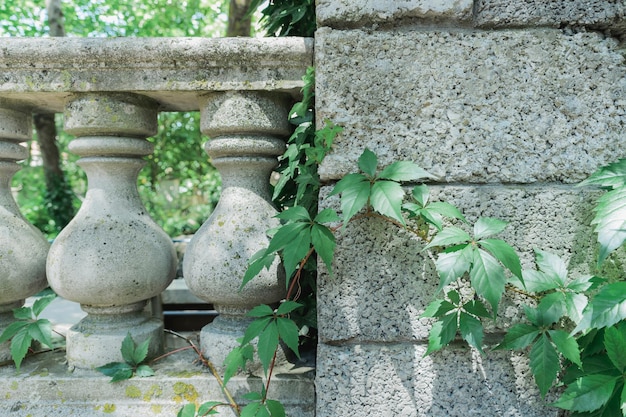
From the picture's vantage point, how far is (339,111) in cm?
129

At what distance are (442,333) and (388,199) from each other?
385mm

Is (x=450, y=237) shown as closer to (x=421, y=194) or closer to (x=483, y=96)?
(x=421, y=194)

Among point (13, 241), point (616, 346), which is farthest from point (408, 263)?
point (13, 241)

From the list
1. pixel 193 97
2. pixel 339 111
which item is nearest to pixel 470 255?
pixel 339 111

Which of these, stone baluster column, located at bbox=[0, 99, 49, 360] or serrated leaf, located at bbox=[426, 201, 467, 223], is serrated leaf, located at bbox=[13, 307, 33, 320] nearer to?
stone baluster column, located at bbox=[0, 99, 49, 360]

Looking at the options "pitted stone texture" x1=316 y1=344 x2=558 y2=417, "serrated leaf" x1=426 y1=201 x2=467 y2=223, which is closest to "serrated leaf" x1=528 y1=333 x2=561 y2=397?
"pitted stone texture" x1=316 y1=344 x2=558 y2=417

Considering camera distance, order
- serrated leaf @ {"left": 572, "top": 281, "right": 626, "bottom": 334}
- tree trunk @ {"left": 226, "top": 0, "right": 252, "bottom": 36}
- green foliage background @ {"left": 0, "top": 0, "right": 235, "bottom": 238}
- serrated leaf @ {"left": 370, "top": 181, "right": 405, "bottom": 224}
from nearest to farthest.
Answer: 1. serrated leaf @ {"left": 572, "top": 281, "right": 626, "bottom": 334}
2. serrated leaf @ {"left": 370, "top": 181, "right": 405, "bottom": 224}
3. tree trunk @ {"left": 226, "top": 0, "right": 252, "bottom": 36}
4. green foliage background @ {"left": 0, "top": 0, "right": 235, "bottom": 238}

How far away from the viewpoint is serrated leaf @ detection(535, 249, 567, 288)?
3.99 feet

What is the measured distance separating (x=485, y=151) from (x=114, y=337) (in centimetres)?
128

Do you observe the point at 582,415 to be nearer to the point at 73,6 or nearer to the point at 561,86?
the point at 561,86

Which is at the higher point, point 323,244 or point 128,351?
point 323,244

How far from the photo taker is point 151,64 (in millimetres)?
1407

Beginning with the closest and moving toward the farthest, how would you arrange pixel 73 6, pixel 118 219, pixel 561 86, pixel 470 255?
1. pixel 470 255
2. pixel 561 86
3. pixel 118 219
4. pixel 73 6

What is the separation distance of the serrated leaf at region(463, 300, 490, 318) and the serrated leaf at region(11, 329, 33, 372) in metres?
1.30
